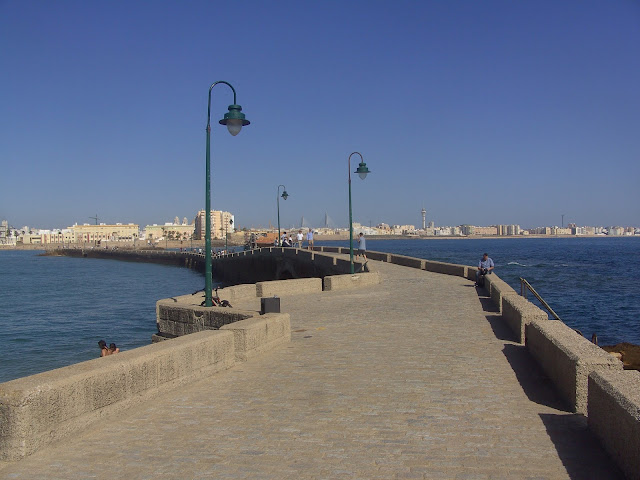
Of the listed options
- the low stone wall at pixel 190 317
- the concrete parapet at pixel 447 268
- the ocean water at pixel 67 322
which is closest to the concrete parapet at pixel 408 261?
the concrete parapet at pixel 447 268

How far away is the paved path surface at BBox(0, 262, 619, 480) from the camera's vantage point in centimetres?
430

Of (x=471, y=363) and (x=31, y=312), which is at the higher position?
(x=471, y=363)

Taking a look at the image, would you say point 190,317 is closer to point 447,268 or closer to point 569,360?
point 569,360

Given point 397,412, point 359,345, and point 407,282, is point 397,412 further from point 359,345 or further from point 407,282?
point 407,282

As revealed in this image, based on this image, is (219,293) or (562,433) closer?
(562,433)

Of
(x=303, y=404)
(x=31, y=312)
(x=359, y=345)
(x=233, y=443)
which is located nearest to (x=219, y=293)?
(x=359, y=345)

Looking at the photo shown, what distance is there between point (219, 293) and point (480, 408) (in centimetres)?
954

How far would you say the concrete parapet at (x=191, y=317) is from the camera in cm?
995

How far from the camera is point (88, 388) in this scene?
211 inches

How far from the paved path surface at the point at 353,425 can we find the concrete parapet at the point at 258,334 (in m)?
0.22

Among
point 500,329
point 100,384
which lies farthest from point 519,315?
point 100,384

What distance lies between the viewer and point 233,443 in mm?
4852

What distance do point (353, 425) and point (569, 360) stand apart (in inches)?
91.4

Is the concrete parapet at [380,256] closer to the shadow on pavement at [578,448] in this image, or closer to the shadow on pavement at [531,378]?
the shadow on pavement at [531,378]
